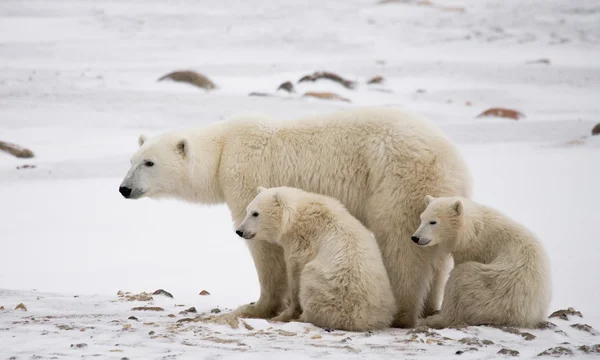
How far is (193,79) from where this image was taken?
25297 millimetres

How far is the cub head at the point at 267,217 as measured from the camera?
6129 mm

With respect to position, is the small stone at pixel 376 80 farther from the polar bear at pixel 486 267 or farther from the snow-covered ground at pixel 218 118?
the polar bear at pixel 486 267

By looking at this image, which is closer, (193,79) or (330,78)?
(193,79)

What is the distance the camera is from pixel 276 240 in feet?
20.6

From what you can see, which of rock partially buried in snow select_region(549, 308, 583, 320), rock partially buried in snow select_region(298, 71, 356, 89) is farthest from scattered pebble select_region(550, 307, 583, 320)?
rock partially buried in snow select_region(298, 71, 356, 89)

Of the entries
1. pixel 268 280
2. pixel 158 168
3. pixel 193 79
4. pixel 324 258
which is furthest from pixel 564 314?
pixel 193 79

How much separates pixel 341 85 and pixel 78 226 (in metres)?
15.2

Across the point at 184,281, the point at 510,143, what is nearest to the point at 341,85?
the point at 510,143

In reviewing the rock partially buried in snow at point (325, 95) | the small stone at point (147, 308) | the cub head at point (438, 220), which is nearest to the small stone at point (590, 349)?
the cub head at point (438, 220)

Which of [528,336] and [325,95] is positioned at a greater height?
[325,95]

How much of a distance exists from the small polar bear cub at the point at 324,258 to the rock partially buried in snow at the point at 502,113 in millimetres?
16680

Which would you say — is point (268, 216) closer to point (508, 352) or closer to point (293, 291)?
point (293, 291)

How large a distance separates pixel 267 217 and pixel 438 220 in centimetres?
132

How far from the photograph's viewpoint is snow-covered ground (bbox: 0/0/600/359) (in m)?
5.57
